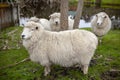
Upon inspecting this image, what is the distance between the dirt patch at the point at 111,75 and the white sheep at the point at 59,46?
0.94 meters

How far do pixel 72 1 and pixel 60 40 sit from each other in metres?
30.1

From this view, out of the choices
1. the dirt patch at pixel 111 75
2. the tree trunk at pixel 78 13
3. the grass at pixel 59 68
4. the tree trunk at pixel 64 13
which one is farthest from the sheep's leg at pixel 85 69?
the tree trunk at pixel 78 13

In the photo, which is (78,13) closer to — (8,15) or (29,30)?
(29,30)

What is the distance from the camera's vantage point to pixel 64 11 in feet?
24.3

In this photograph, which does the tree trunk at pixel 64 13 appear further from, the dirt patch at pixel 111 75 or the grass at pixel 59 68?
the dirt patch at pixel 111 75

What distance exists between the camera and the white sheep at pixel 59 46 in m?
5.39

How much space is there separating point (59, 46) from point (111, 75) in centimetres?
205

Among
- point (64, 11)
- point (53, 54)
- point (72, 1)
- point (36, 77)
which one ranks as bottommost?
point (36, 77)

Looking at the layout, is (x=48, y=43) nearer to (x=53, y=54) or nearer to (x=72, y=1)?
(x=53, y=54)

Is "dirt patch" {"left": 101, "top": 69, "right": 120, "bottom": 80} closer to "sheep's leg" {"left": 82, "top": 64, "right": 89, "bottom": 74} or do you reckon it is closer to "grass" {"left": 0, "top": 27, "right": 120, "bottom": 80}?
"grass" {"left": 0, "top": 27, "right": 120, "bottom": 80}

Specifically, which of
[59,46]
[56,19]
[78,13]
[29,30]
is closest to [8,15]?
[56,19]

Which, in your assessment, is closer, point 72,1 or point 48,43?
point 48,43

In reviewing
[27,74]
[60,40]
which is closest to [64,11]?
A: [60,40]

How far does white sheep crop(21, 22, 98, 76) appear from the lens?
5.39 m
